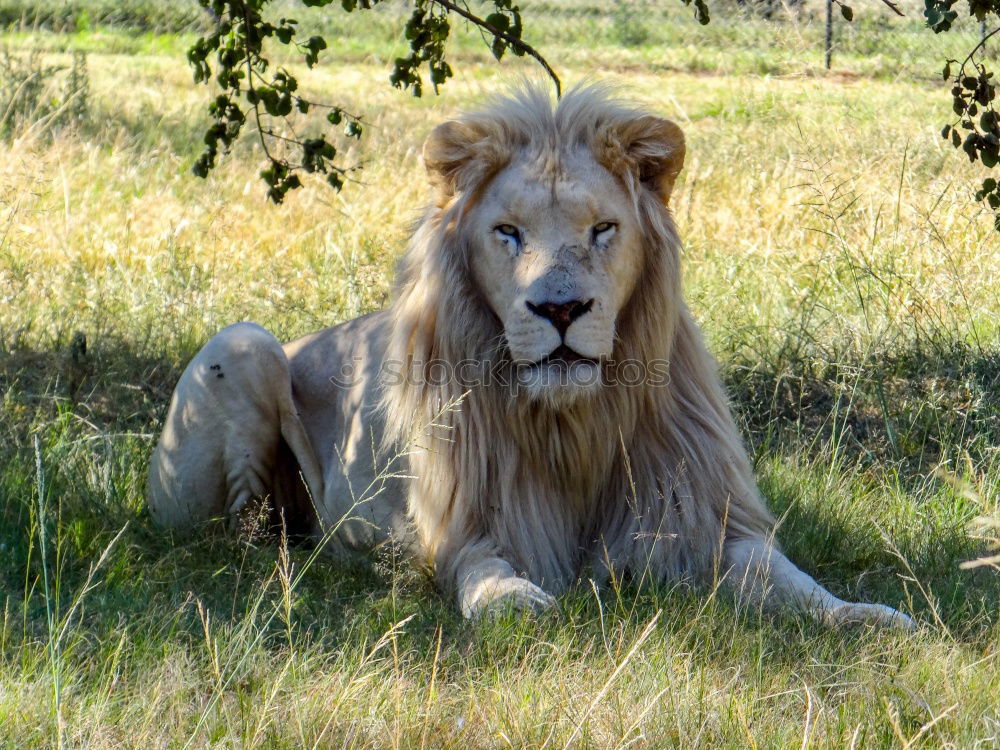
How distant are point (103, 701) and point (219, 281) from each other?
4447 mm

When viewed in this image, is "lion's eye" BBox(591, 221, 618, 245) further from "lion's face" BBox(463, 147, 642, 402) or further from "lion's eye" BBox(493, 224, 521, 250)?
"lion's eye" BBox(493, 224, 521, 250)

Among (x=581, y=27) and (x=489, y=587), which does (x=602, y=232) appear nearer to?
(x=489, y=587)

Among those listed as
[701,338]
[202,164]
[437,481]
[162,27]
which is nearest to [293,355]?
[202,164]

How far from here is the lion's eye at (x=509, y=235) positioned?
11.1 feet

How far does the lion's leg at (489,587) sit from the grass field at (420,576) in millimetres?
74

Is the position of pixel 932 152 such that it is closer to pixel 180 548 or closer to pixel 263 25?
pixel 263 25

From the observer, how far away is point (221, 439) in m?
4.23

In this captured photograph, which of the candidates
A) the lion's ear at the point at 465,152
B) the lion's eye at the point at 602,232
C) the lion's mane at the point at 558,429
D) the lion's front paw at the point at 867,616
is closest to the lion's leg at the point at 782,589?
the lion's front paw at the point at 867,616

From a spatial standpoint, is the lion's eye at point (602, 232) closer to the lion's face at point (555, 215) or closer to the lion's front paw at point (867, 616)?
the lion's face at point (555, 215)

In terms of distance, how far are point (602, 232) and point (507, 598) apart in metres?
1.00

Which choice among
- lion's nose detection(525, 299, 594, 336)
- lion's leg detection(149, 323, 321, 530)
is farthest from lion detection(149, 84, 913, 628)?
lion's leg detection(149, 323, 321, 530)

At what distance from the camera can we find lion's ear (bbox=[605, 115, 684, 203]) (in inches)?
137

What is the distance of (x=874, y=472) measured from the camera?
15.3 feet

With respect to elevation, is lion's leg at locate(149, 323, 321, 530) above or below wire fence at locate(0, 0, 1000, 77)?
below
